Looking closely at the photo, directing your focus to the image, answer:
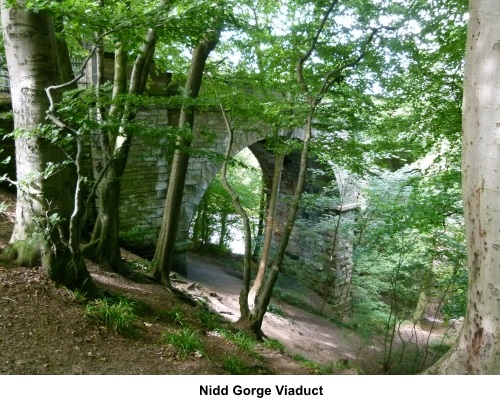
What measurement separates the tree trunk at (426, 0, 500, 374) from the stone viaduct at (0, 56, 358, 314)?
2839 mm

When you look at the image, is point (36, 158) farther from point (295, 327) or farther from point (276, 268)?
point (295, 327)

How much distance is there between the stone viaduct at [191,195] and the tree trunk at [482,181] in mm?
2839

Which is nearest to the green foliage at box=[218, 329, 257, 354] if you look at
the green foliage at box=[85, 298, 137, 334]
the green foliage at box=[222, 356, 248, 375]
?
the green foliage at box=[222, 356, 248, 375]

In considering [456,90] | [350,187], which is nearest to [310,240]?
[350,187]

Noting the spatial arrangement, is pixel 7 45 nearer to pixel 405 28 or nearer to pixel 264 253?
pixel 405 28

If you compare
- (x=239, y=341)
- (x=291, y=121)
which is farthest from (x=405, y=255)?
(x=239, y=341)

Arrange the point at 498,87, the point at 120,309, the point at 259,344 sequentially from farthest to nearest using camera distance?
the point at 259,344 < the point at 120,309 < the point at 498,87

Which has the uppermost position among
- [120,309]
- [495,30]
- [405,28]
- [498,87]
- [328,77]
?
[405,28]

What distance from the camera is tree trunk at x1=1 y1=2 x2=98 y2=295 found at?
109 inches

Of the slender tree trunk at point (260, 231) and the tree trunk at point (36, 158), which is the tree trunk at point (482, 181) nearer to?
the tree trunk at point (36, 158)

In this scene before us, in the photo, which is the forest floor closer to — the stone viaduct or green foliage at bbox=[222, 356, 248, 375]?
green foliage at bbox=[222, 356, 248, 375]

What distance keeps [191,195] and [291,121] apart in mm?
4135

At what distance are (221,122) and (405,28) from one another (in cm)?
457

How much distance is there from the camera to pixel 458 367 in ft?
8.36
